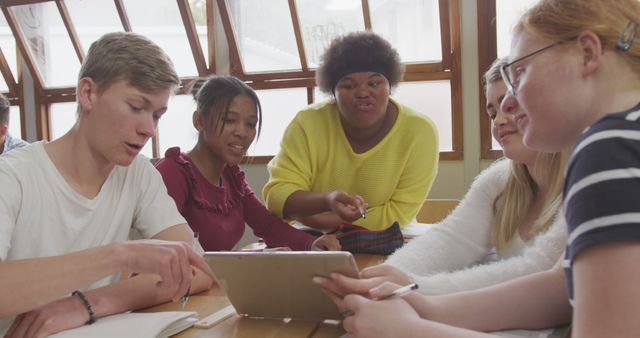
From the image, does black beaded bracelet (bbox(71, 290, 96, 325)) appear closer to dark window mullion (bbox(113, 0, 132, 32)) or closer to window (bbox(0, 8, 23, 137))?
dark window mullion (bbox(113, 0, 132, 32))

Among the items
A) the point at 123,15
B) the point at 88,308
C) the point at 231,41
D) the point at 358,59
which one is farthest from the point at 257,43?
the point at 88,308

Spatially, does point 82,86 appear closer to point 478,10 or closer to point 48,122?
point 478,10

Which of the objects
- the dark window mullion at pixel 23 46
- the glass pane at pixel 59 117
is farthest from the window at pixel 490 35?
the dark window mullion at pixel 23 46

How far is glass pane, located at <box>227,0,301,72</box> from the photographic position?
4699 mm

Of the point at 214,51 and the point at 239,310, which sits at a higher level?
the point at 214,51

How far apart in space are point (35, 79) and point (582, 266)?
18.6ft

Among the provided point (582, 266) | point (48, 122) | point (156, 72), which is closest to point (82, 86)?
point (156, 72)

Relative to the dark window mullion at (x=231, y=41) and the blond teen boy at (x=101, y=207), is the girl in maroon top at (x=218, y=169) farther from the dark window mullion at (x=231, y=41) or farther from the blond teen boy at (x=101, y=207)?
the dark window mullion at (x=231, y=41)

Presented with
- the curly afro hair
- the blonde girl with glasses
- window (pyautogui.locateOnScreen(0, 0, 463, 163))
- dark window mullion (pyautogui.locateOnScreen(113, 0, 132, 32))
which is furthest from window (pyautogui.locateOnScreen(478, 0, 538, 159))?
the blonde girl with glasses

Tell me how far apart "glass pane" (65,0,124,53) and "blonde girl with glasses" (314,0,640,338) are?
487 cm

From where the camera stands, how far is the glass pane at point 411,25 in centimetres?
431

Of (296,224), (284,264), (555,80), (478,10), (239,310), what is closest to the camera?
(555,80)

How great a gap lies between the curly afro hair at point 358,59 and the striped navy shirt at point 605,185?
1.72 meters

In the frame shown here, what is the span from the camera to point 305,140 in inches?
92.0
